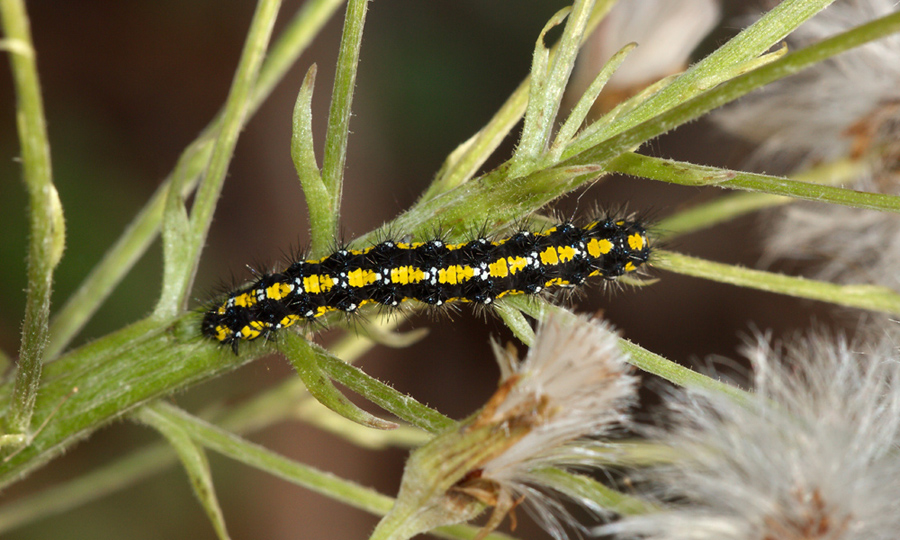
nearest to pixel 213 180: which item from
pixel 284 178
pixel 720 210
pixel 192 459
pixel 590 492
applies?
pixel 192 459

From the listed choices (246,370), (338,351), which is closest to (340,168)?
(338,351)

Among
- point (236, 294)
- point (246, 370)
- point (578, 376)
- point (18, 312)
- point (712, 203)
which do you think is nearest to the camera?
point (578, 376)

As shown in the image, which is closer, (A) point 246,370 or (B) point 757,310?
(A) point 246,370

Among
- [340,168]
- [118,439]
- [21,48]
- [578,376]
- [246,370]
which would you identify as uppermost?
[246,370]

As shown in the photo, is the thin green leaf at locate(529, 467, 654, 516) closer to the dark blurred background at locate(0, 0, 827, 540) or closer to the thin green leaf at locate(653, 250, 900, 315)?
the thin green leaf at locate(653, 250, 900, 315)

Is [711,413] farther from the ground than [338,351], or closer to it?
closer to it

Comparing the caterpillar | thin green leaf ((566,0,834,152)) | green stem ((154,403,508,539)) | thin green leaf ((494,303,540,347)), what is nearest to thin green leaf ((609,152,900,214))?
thin green leaf ((566,0,834,152))

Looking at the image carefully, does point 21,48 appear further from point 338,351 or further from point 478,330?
point 478,330
